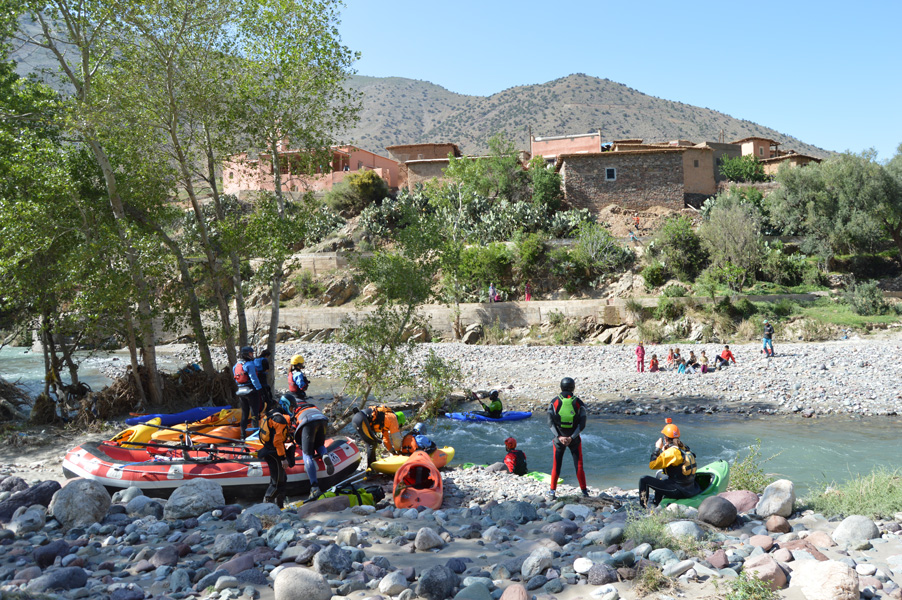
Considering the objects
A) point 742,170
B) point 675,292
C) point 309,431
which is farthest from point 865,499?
point 742,170

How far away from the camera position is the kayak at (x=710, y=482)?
7.94 m

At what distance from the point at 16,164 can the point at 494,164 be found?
31718 millimetres

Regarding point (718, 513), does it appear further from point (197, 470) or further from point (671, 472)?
point (197, 470)

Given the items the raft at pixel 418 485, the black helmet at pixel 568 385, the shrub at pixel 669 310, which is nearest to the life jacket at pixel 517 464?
the raft at pixel 418 485

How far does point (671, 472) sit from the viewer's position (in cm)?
778

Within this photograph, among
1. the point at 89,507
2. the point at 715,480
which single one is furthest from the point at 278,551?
the point at 715,480

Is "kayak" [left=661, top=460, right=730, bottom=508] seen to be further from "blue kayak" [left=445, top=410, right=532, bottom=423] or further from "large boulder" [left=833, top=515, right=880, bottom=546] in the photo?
"blue kayak" [left=445, top=410, right=532, bottom=423]

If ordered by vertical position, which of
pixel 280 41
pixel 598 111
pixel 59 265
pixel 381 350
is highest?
pixel 598 111

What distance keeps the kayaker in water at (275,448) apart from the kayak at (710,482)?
4.97 m

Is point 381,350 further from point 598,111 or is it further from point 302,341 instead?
point 598,111

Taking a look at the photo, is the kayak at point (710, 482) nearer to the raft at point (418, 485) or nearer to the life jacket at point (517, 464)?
the raft at point (418, 485)

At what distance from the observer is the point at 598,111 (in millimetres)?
94812

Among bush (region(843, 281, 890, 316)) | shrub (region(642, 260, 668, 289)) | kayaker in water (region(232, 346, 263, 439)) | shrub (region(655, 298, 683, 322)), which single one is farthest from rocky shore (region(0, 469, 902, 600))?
shrub (region(642, 260, 668, 289))

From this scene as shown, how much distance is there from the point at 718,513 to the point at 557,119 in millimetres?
91616
